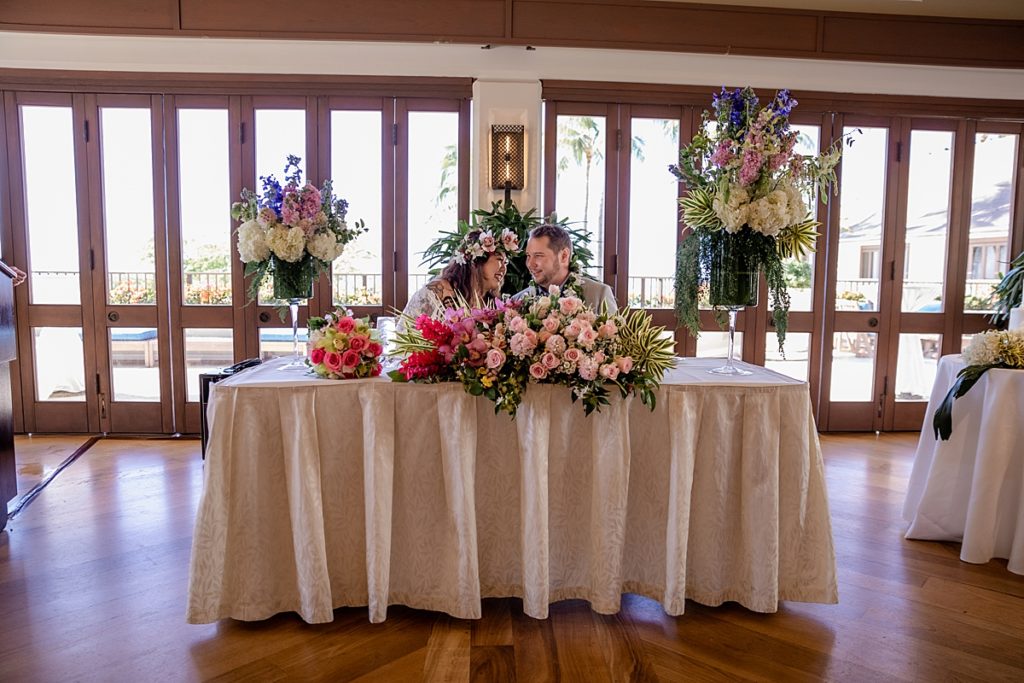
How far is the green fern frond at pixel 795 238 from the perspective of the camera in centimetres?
246

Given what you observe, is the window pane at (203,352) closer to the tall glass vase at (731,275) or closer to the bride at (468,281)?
the bride at (468,281)

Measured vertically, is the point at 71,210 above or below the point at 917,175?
below

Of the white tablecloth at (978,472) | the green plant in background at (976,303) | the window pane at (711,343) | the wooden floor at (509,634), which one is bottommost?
the wooden floor at (509,634)

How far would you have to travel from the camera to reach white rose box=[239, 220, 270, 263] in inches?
103

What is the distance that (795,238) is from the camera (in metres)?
2.47

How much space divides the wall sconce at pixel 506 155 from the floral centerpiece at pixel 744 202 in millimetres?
2322

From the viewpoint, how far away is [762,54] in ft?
16.0

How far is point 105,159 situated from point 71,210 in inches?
18.5

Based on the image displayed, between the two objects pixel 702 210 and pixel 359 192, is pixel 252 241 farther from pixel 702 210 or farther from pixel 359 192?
Result: pixel 359 192

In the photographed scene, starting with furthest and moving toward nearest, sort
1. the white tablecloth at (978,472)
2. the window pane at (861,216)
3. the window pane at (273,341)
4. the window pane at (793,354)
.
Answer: the window pane at (793,354) → the window pane at (861,216) → the window pane at (273,341) → the white tablecloth at (978,472)

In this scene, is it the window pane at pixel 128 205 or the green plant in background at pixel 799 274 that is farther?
the green plant in background at pixel 799 274

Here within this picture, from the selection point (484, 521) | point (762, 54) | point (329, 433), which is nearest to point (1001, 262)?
point (762, 54)

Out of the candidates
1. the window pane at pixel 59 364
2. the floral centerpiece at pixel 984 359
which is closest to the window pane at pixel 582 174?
the floral centerpiece at pixel 984 359

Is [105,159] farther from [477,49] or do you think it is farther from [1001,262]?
[1001,262]
